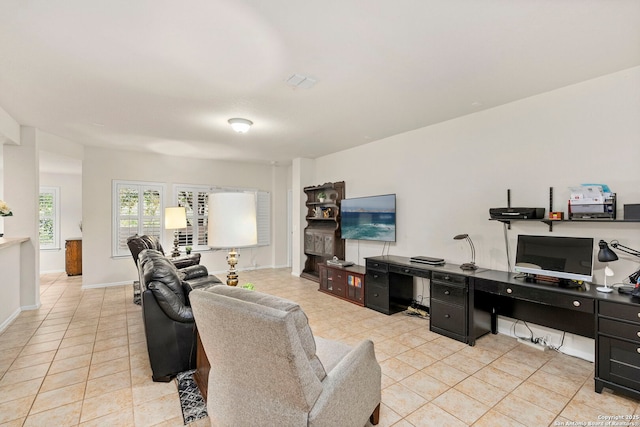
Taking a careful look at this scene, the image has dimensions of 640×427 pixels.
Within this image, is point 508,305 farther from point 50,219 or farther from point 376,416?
point 50,219

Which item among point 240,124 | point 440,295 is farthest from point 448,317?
point 240,124

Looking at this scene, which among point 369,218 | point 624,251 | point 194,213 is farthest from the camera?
point 194,213

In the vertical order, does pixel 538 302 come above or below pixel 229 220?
below

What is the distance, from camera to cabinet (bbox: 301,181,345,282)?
590cm

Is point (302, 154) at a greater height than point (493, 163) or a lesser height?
greater

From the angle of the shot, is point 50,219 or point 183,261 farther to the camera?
point 50,219

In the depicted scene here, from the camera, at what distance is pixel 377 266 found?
14.3ft

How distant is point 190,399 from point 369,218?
3.64 metres

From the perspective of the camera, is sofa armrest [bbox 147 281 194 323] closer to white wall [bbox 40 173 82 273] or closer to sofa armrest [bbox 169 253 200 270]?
sofa armrest [bbox 169 253 200 270]

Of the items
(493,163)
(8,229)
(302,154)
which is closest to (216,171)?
(302,154)

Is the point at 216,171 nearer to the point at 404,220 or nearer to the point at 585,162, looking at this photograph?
the point at 404,220

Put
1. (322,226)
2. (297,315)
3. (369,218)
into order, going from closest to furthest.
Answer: (297,315), (369,218), (322,226)

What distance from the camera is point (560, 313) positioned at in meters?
3.05

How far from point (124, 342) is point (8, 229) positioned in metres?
2.80
